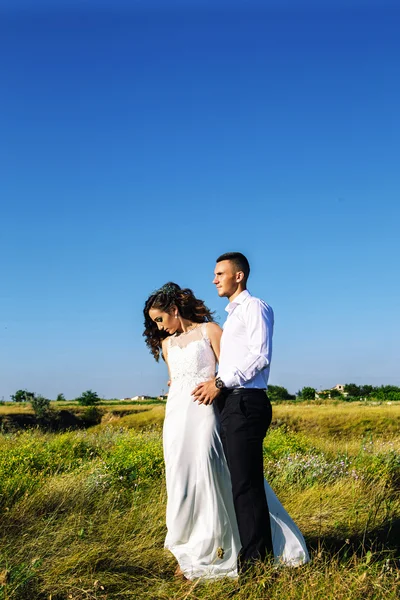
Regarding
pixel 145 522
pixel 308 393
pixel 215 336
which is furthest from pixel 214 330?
pixel 308 393

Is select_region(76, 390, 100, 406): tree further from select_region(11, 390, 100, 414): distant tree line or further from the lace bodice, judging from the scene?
the lace bodice

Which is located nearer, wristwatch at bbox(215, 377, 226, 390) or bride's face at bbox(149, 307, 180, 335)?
wristwatch at bbox(215, 377, 226, 390)

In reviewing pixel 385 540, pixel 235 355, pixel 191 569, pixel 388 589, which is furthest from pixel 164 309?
pixel 385 540

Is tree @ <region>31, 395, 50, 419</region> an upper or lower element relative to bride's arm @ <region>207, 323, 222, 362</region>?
lower

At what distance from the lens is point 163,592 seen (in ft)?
14.0

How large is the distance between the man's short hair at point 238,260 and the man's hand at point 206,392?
0.88 meters

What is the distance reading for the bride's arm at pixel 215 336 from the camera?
5105 millimetres

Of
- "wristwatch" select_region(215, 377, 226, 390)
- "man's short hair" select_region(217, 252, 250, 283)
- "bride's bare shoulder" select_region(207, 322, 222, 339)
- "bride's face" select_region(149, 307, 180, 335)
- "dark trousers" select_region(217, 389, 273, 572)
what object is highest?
"man's short hair" select_region(217, 252, 250, 283)

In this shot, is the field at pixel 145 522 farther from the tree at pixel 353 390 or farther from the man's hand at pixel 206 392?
the tree at pixel 353 390

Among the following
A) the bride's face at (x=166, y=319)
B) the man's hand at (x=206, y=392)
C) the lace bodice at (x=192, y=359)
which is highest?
the bride's face at (x=166, y=319)

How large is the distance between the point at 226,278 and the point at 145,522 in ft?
9.33

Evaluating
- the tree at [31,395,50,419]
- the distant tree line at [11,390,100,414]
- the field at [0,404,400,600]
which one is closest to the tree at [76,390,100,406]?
the distant tree line at [11,390,100,414]

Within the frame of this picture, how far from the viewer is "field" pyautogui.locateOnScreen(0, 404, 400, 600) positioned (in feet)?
13.8

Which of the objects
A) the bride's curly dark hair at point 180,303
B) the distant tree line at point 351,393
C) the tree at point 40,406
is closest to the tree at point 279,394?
the distant tree line at point 351,393
